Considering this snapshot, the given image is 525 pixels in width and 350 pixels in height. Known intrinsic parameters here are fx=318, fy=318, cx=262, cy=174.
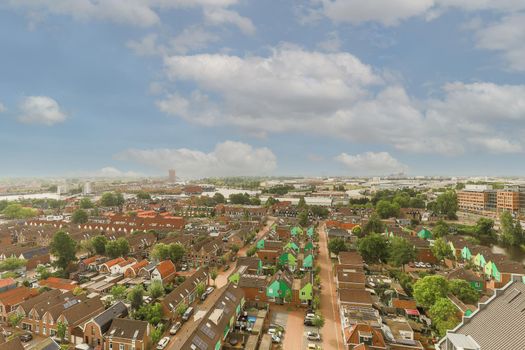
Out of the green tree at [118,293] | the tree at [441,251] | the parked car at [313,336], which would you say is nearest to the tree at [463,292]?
the parked car at [313,336]

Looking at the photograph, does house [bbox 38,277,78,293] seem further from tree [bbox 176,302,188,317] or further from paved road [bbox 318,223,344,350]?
paved road [bbox 318,223,344,350]

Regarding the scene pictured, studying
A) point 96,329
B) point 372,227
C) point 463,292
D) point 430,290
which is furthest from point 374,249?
point 96,329

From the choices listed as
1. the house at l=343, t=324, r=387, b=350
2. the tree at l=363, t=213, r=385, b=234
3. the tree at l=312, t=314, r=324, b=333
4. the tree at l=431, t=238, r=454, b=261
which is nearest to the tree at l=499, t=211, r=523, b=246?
the tree at l=431, t=238, r=454, b=261

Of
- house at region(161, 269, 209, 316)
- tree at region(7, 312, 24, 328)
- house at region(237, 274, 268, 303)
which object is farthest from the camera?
house at region(237, 274, 268, 303)

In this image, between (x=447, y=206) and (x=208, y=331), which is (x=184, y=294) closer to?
(x=208, y=331)

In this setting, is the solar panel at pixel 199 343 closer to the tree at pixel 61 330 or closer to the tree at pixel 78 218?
the tree at pixel 61 330

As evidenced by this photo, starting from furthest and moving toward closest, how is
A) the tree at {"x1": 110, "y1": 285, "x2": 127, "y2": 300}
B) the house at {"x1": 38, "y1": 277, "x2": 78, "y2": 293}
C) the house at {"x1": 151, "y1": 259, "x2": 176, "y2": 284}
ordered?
the house at {"x1": 151, "y1": 259, "x2": 176, "y2": 284} → the house at {"x1": 38, "y1": 277, "x2": 78, "y2": 293} → the tree at {"x1": 110, "y1": 285, "x2": 127, "y2": 300}

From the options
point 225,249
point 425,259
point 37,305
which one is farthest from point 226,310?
point 425,259
